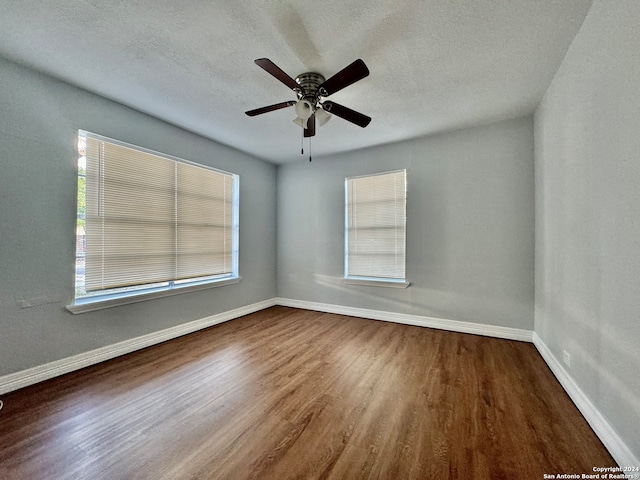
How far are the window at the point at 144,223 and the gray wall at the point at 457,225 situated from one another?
1.86m

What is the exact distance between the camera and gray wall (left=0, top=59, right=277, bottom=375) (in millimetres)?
2158

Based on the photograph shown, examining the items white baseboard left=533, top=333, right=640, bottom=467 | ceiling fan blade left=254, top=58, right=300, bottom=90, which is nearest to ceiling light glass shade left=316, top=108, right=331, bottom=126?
ceiling fan blade left=254, top=58, right=300, bottom=90

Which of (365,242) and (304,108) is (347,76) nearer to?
(304,108)

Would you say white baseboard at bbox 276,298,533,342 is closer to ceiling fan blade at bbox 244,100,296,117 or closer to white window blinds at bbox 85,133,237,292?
white window blinds at bbox 85,133,237,292

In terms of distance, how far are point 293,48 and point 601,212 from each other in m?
2.41

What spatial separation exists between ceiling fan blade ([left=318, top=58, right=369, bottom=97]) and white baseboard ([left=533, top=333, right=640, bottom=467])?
105 inches

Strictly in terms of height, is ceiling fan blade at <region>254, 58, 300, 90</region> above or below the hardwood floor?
above

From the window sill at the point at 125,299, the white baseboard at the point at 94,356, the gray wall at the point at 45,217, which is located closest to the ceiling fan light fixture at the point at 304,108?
the gray wall at the point at 45,217

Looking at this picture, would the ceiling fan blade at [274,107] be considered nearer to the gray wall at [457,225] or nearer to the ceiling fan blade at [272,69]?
the ceiling fan blade at [272,69]

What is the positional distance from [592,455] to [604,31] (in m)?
2.50

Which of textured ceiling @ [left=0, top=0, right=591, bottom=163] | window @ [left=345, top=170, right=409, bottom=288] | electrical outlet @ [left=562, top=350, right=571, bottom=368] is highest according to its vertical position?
textured ceiling @ [left=0, top=0, right=591, bottom=163]

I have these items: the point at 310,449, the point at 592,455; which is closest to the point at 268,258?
the point at 310,449

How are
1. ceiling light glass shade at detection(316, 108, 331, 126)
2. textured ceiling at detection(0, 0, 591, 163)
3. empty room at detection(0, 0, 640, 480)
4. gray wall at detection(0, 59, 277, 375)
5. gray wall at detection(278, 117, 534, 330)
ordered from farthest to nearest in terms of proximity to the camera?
gray wall at detection(278, 117, 534, 330)
ceiling light glass shade at detection(316, 108, 331, 126)
gray wall at detection(0, 59, 277, 375)
textured ceiling at detection(0, 0, 591, 163)
empty room at detection(0, 0, 640, 480)

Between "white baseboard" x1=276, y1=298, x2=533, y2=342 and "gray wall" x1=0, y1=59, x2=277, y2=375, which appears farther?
"white baseboard" x1=276, y1=298, x2=533, y2=342
